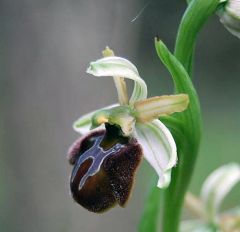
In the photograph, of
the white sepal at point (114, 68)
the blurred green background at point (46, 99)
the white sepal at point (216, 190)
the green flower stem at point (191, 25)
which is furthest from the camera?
the blurred green background at point (46, 99)

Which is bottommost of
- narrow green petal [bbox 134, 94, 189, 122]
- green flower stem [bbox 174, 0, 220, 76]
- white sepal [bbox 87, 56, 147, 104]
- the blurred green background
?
narrow green petal [bbox 134, 94, 189, 122]

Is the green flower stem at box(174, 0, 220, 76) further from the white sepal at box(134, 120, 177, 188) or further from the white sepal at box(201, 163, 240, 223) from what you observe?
the white sepal at box(201, 163, 240, 223)

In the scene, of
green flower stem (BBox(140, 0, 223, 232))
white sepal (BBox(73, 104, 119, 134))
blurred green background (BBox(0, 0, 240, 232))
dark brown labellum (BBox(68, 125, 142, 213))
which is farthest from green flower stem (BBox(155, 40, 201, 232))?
blurred green background (BBox(0, 0, 240, 232))

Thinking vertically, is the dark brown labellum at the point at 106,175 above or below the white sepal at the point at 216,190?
above

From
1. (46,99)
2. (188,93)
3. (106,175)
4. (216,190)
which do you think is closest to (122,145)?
(106,175)

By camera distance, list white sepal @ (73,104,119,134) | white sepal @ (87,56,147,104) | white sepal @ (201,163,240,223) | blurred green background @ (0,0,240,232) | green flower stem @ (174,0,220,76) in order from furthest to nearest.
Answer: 1. blurred green background @ (0,0,240,232)
2. white sepal @ (201,163,240,223)
3. white sepal @ (73,104,119,134)
4. green flower stem @ (174,0,220,76)
5. white sepal @ (87,56,147,104)

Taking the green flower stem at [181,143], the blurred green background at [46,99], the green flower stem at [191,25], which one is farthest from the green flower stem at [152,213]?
the blurred green background at [46,99]

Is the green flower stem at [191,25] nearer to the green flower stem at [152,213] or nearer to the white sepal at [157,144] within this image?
the white sepal at [157,144]

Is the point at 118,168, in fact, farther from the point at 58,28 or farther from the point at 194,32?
the point at 58,28
